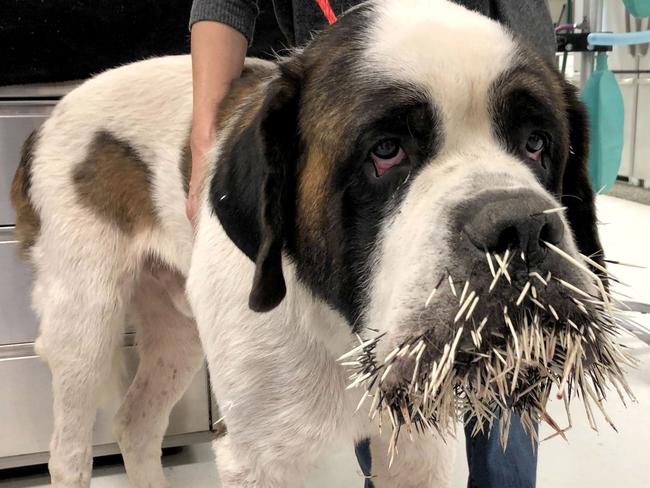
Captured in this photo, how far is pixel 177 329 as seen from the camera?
6.08 ft

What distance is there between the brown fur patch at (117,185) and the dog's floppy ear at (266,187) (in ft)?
1.63

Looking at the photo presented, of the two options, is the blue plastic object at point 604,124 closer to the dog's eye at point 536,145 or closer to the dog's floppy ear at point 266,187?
the dog's eye at point 536,145

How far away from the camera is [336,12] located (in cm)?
141

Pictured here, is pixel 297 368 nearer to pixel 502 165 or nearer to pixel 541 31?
pixel 502 165

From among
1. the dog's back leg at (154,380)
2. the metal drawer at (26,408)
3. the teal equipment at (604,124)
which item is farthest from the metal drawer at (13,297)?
the teal equipment at (604,124)

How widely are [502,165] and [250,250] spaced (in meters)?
0.38

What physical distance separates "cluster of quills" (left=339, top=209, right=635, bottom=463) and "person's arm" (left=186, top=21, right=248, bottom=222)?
0.60 meters

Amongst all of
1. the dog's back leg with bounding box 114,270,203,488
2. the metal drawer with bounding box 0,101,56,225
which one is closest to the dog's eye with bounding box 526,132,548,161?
the dog's back leg with bounding box 114,270,203,488

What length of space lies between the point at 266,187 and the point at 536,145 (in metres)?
0.36

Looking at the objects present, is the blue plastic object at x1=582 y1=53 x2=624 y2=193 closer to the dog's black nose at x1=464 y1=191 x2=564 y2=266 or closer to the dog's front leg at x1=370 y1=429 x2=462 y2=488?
the dog's front leg at x1=370 y1=429 x2=462 y2=488

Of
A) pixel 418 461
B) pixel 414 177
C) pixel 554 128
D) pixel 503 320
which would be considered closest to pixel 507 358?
pixel 503 320

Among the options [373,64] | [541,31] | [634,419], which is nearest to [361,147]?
[373,64]

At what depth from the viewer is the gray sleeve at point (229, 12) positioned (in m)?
1.39

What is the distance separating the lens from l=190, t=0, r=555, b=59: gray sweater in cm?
135
